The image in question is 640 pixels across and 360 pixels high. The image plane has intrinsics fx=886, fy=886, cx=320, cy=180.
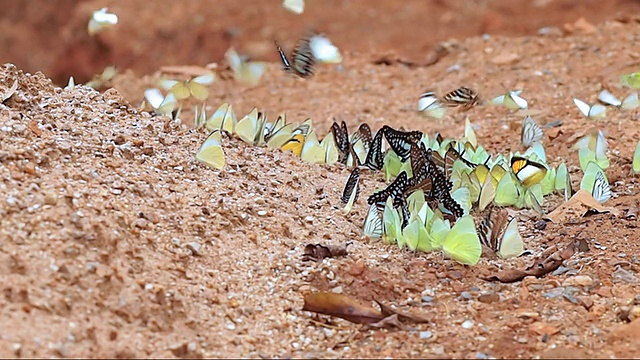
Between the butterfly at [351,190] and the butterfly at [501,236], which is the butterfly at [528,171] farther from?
the butterfly at [351,190]

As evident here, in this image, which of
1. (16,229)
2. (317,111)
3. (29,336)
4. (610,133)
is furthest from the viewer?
(317,111)

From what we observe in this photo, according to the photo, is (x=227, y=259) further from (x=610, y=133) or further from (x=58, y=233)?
(x=610, y=133)

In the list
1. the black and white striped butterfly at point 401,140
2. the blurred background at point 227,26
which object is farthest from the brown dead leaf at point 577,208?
the blurred background at point 227,26

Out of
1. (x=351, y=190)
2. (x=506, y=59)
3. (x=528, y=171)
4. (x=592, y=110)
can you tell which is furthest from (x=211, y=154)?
(x=506, y=59)

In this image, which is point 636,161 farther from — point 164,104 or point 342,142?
point 164,104

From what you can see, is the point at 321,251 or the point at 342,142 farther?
the point at 342,142

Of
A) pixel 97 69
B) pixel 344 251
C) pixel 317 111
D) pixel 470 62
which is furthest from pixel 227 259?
pixel 97 69

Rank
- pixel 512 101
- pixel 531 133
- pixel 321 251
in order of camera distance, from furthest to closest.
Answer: pixel 512 101 < pixel 531 133 < pixel 321 251

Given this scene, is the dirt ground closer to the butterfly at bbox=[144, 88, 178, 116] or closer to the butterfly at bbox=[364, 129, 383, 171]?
the butterfly at bbox=[364, 129, 383, 171]
